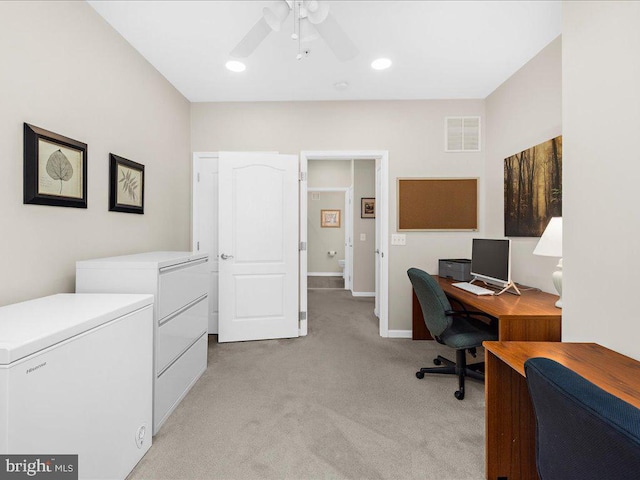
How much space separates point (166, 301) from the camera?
6.14 feet

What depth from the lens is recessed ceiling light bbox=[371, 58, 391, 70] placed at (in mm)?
2629

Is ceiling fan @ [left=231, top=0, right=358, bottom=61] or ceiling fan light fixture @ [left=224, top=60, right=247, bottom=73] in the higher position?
ceiling fan light fixture @ [left=224, top=60, right=247, bottom=73]

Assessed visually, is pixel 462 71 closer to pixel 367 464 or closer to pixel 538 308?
pixel 538 308

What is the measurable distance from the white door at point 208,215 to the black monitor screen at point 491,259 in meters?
2.78

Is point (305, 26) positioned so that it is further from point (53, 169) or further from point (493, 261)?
point (493, 261)

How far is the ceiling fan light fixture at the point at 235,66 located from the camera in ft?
8.74

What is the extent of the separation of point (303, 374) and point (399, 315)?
1.45 m

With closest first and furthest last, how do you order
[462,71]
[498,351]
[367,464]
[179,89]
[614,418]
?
[614,418]
[498,351]
[367,464]
[462,71]
[179,89]

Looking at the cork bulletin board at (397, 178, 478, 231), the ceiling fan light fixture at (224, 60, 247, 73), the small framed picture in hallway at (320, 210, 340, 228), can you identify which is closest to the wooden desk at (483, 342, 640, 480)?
the cork bulletin board at (397, 178, 478, 231)

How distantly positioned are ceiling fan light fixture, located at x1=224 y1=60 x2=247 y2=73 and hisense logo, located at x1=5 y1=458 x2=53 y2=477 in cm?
285

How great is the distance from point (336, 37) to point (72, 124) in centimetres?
171

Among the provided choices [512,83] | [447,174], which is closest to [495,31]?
[512,83]

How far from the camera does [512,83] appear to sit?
289 cm

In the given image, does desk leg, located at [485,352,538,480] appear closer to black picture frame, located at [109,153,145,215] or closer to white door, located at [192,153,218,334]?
black picture frame, located at [109,153,145,215]
